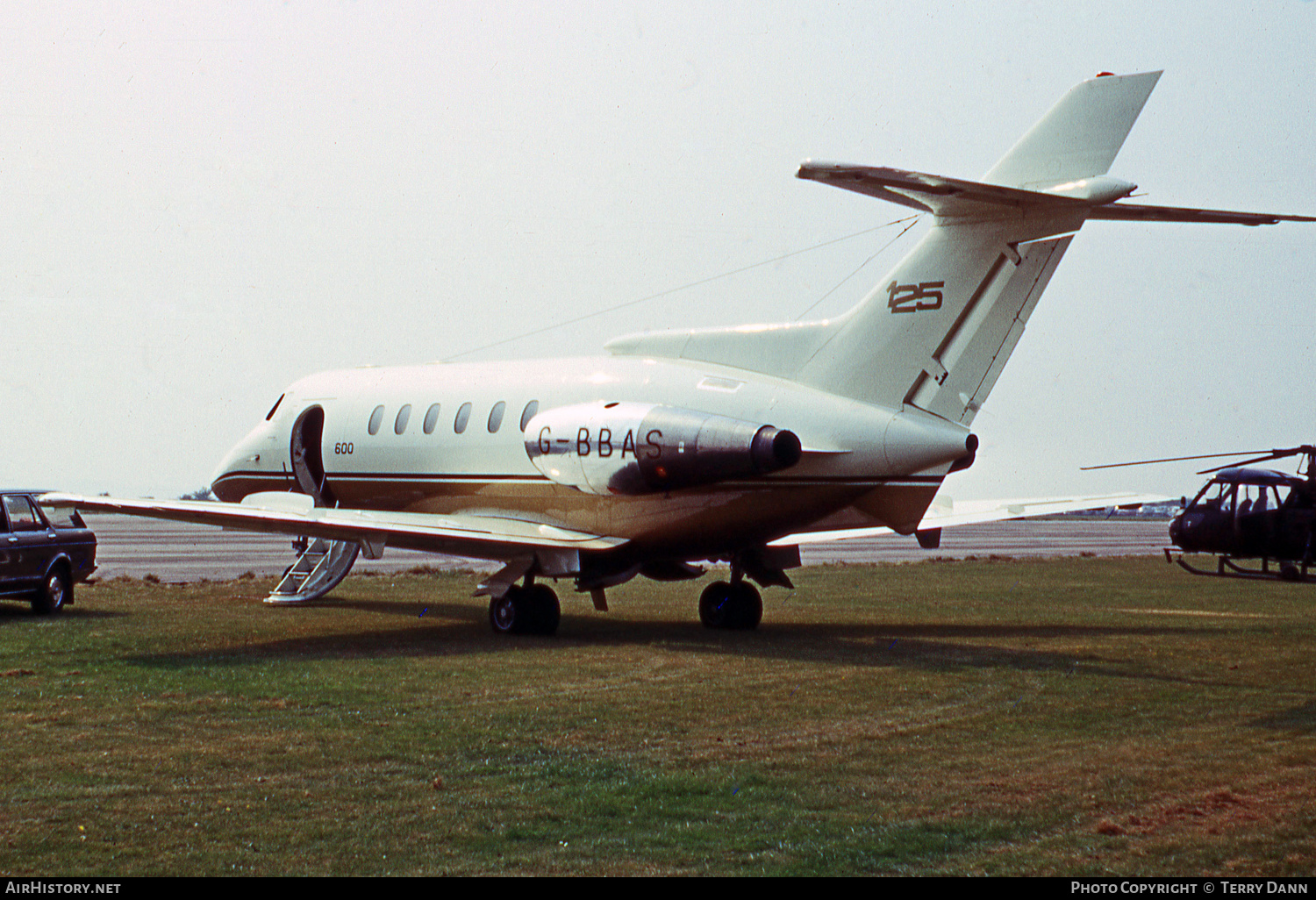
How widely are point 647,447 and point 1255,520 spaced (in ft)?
36.6

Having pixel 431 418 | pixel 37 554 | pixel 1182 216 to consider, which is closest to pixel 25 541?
pixel 37 554

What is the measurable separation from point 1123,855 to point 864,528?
517 inches

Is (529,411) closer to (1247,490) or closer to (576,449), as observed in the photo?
(576,449)

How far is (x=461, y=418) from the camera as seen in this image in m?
19.6

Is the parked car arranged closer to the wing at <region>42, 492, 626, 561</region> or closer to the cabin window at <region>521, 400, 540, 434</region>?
the wing at <region>42, 492, 626, 561</region>

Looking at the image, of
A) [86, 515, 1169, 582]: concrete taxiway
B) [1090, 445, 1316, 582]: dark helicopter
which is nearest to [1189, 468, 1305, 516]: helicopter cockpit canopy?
[1090, 445, 1316, 582]: dark helicopter

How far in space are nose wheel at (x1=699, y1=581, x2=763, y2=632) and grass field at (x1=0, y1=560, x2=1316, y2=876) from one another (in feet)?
2.35

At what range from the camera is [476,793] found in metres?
7.56

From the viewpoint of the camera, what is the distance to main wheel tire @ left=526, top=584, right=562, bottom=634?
1716cm

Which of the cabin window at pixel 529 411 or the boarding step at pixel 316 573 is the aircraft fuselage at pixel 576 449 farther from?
the boarding step at pixel 316 573

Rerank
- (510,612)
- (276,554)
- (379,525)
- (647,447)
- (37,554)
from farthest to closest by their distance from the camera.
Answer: (276,554) < (37,554) < (510,612) < (379,525) < (647,447)

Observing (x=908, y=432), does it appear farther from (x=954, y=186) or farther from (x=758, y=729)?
(x=758, y=729)

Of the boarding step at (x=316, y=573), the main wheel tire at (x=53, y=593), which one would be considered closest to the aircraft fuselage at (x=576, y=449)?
the boarding step at (x=316, y=573)
